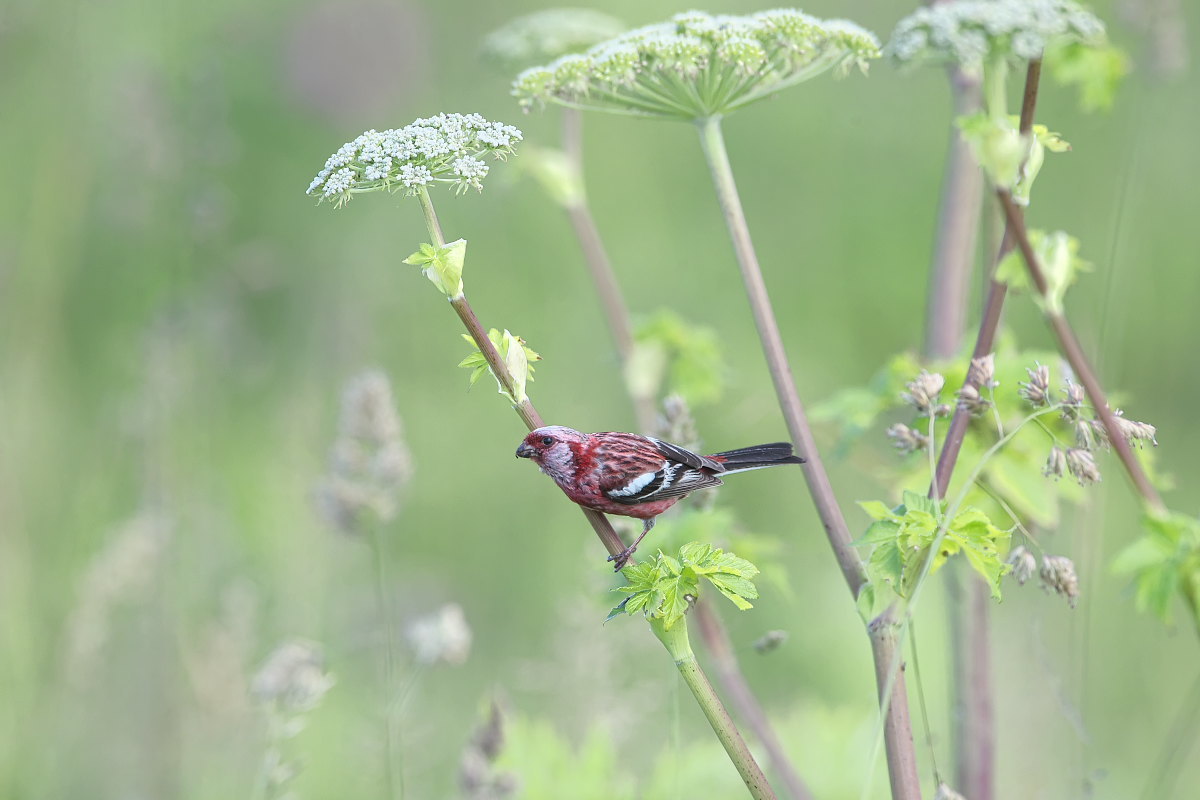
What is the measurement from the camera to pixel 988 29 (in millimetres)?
1927

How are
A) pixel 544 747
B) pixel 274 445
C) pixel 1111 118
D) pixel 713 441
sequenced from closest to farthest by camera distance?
pixel 544 747 < pixel 713 441 < pixel 274 445 < pixel 1111 118

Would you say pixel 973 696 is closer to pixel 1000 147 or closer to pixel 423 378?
pixel 1000 147

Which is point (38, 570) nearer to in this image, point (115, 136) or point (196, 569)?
point (196, 569)

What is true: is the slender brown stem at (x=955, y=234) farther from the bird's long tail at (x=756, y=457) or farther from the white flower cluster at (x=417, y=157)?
the white flower cluster at (x=417, y=157)

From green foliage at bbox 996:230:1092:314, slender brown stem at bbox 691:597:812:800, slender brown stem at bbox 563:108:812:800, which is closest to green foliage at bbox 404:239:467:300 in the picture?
green foliage at bbox 996:230:1092:314

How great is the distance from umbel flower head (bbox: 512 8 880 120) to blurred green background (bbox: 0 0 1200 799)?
1.33 metres

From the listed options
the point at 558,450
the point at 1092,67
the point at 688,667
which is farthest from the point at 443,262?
the point at 1092,67

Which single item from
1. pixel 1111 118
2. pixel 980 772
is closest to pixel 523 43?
pixel 980 772

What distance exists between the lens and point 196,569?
4.76 meters

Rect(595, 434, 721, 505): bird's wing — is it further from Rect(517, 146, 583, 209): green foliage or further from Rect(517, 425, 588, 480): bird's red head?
Rect(517, 146, 583, 209): green foliage

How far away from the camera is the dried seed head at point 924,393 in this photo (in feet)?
6.75

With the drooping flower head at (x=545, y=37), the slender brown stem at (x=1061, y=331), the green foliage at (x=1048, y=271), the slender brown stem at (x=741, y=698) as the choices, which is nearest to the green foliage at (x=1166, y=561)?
the slender brown stem at (x=1061, y=331)

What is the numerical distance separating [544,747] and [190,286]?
245 cm

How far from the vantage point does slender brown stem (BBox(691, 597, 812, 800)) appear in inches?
98.5
